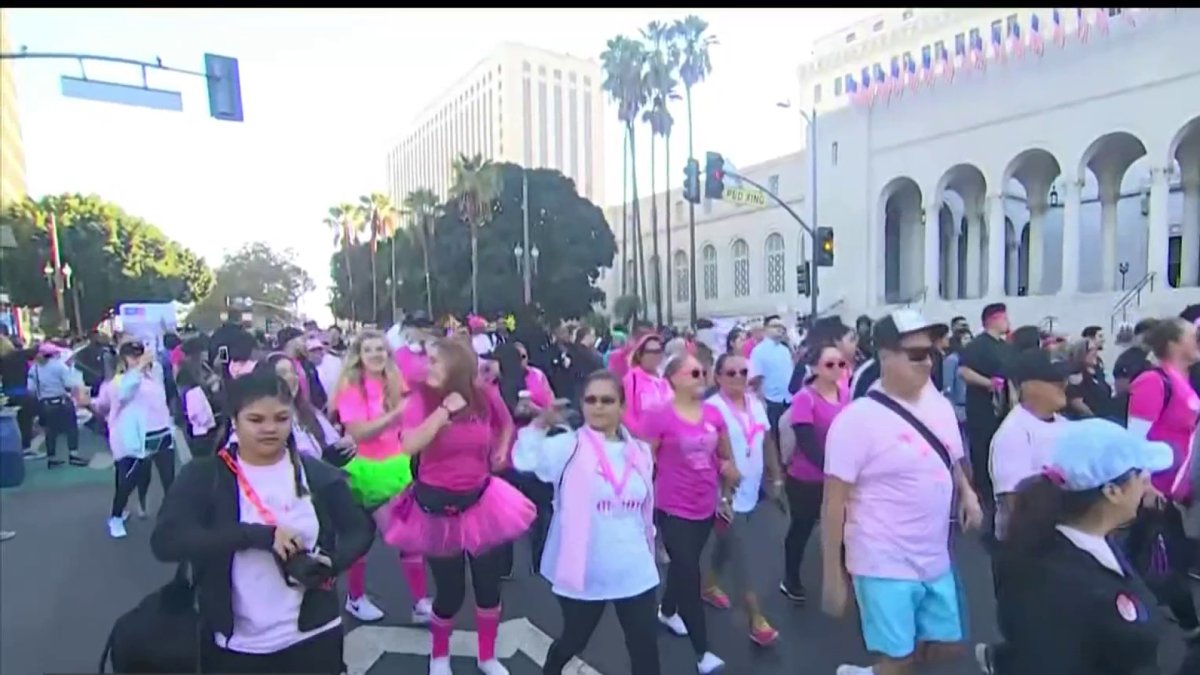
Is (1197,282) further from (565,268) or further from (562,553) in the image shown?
(562,553)

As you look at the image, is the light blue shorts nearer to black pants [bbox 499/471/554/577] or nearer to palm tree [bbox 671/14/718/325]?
black pants [bbox 499/471/554/577]

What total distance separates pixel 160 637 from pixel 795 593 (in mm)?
4151

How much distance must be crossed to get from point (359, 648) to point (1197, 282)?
3505cm

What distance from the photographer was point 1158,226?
2725cm

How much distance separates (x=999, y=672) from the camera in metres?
2.34

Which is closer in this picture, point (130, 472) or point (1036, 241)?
point (130, 472)

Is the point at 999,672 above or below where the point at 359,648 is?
above

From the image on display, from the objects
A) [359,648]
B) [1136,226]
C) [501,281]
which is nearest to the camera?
[359,648]

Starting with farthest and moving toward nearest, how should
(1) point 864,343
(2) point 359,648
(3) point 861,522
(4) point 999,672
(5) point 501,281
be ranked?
(5) point 501,281 → (1) point 864,343 → (2) point 359,648 → (3) point 861,522 → (4) point 999,672

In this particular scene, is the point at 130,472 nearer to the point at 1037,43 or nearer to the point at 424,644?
the point at 424,644

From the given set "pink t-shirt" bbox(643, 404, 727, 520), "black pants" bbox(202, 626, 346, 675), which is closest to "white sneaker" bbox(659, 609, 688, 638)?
"pink t-shirt" bbox(643, 404, 727, 520)

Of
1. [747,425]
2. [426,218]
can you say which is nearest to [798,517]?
[747,425]

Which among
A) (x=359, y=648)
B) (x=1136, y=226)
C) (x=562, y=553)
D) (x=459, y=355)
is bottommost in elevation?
(x=359, y=648)

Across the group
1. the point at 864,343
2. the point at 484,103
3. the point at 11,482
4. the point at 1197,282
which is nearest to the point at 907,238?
the point at 1197,282
